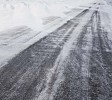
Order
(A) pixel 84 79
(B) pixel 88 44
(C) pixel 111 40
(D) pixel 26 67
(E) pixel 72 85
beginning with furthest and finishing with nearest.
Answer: (C) pixel 111 40
(B) pixel 88 44
(D) pixel 26 67
(A) pixel 84 79
(E) pixel 72 85

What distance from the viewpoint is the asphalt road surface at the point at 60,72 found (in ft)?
10.6

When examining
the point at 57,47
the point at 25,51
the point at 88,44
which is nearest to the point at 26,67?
the point at 25,51

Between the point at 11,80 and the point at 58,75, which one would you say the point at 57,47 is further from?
the point at 11,80

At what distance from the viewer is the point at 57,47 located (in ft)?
18.8

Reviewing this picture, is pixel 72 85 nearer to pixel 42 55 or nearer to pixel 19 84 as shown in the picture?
pixel 19 84

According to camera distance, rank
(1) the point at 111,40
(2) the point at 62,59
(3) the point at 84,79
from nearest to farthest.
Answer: (3) the point at 84,79 → (2) the point at 62,59 → (1) the point at 111,40

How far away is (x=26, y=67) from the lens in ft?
14.2

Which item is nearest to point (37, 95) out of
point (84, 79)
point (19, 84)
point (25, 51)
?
point (19, 84)

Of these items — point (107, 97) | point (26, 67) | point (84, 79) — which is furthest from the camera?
point (26, 67)

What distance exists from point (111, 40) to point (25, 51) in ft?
9.58

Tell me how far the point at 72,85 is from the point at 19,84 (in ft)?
3.05

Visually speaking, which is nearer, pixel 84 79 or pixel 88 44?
A: pixel 84 79

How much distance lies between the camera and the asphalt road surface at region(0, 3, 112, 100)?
324cm

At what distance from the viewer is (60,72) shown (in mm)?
4059
